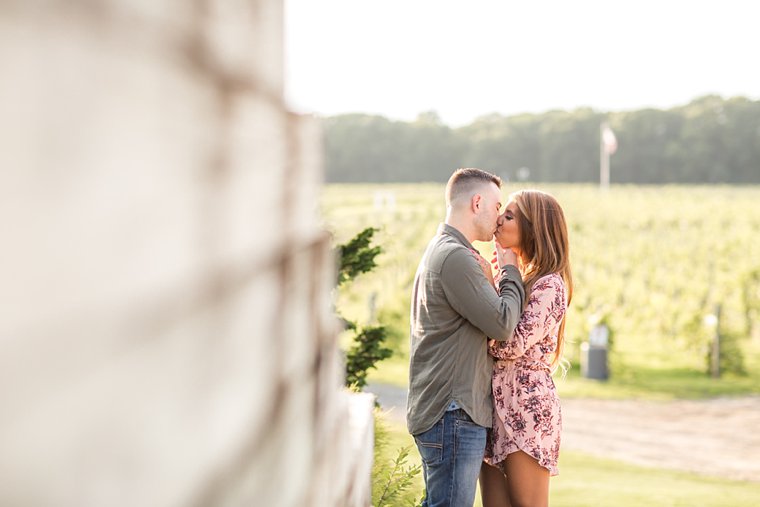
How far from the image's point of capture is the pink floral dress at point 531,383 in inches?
122

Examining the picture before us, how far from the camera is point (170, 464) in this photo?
532 mm

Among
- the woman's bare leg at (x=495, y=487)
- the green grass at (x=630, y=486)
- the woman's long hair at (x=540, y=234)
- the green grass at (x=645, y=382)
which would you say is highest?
the woman's long hair at (x=540, y=234)

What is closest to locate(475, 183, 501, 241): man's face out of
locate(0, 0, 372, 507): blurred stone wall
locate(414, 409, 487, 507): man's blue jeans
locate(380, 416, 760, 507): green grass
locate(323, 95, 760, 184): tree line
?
locate(414, 409, 487, 507): man's blue jeans

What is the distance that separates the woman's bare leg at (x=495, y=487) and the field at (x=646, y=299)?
0.91 m

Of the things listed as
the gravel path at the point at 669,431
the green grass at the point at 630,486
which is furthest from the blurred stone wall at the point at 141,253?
the gravel path at the point at 669,431

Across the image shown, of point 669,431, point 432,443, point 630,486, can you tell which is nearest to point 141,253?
point 432,443

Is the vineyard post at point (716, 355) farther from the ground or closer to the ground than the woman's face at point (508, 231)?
closer to the ground

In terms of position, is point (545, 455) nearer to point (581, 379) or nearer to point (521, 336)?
point (521, 336)

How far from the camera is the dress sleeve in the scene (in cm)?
306

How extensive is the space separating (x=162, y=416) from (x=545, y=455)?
281cm

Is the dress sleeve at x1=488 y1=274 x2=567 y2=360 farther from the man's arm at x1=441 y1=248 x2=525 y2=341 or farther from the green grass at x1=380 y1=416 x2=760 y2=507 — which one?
the green grass at x1=380 y1=416 x2=760 y2=507

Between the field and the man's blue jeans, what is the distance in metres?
0.78

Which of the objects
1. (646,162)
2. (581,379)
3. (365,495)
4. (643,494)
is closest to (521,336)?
(365,495)

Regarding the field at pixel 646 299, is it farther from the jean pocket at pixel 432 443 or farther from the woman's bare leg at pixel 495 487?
the woman's bare leg at pixel 495 487
